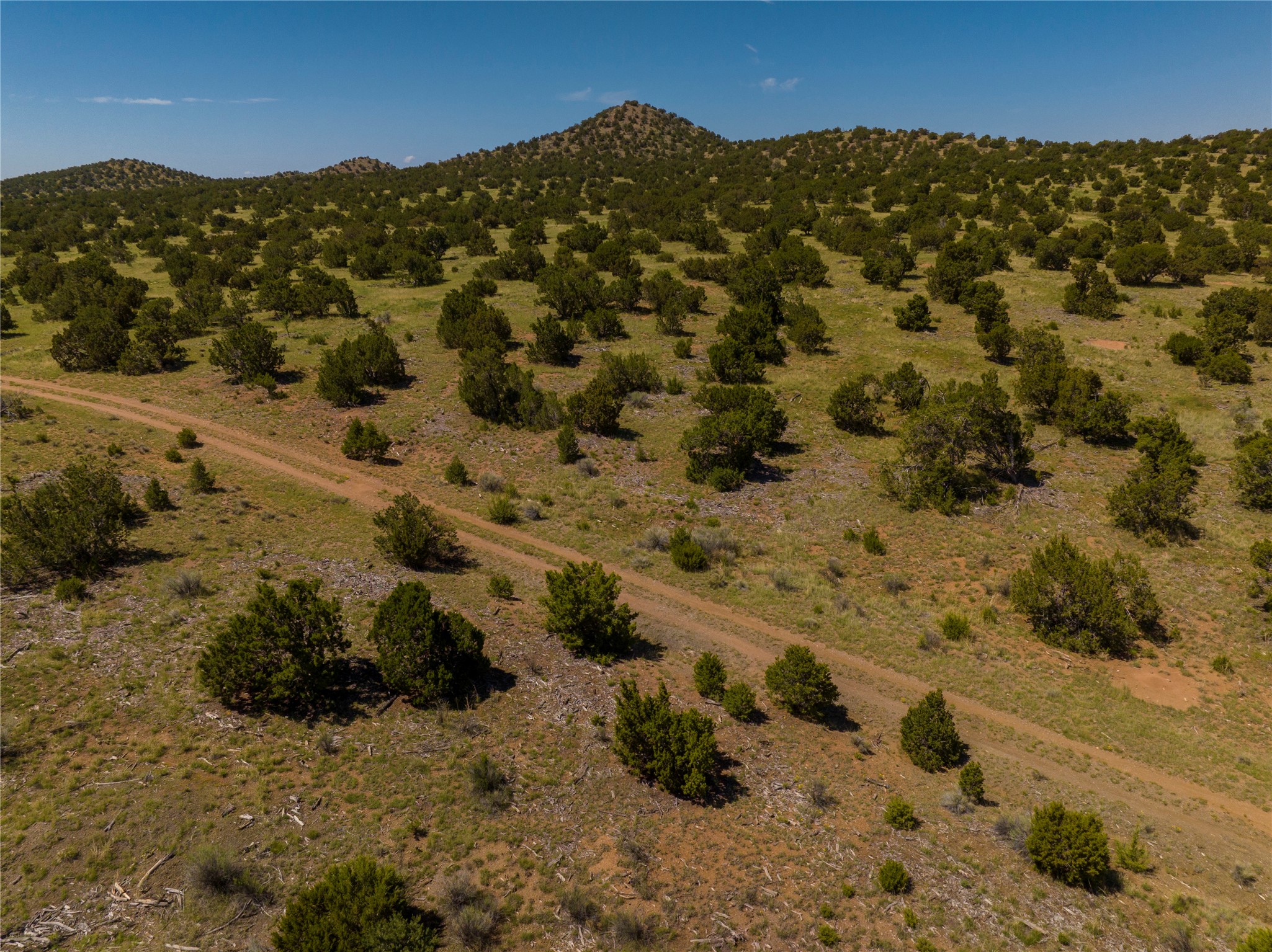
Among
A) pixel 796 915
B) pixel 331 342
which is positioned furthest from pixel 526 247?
pixel 796 915

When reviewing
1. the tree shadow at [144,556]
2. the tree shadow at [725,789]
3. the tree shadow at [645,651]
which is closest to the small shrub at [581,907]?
the tree shadow at [725,789]

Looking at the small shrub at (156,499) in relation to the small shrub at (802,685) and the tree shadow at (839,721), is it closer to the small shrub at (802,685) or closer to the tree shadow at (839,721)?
the small shrub at (802,685)

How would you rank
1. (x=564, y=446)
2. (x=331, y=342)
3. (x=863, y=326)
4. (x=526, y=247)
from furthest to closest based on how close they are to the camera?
(x=526, y=247), (x=863, y=326), (x=331, y=342), (x=564, y=446)

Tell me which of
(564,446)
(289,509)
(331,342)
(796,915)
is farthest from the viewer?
(331,342)

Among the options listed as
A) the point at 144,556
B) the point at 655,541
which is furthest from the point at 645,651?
the point at 144,556

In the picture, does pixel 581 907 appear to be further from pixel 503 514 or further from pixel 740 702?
pixel 503 514

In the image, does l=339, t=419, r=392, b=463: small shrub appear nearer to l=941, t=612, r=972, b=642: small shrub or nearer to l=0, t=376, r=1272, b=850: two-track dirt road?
l=0, t=376, r=1272, b=850: two-track dirt road

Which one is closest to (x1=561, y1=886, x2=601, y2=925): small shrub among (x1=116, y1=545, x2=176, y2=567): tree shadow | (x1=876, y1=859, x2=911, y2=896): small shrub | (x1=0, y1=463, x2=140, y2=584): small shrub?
(x1=876, y1=859, x2=911, y2=896): small shrub

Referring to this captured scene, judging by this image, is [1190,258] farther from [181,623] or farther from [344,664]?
[181,623]
